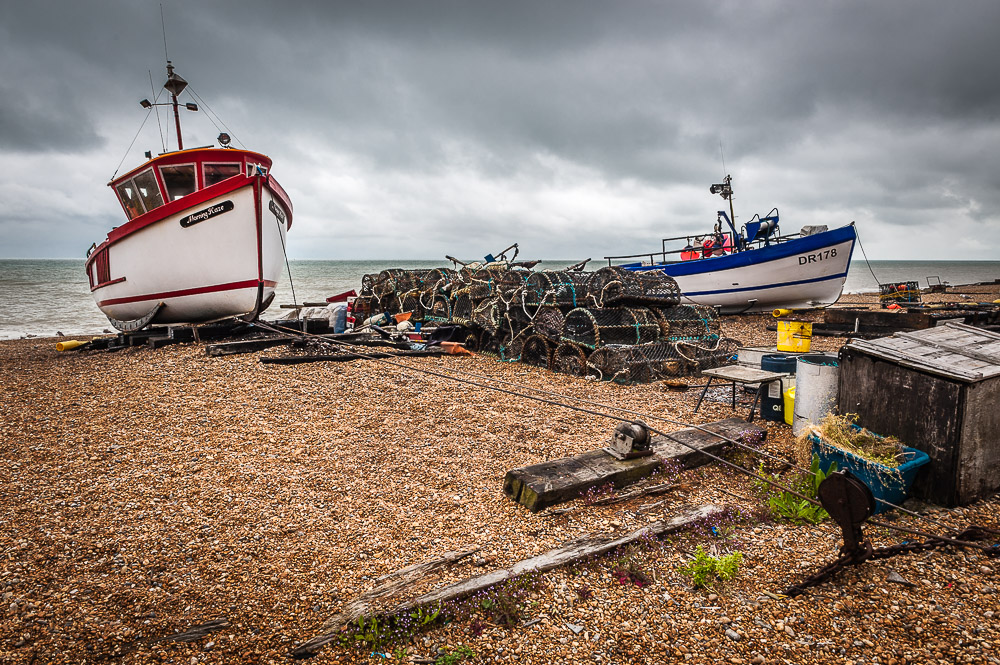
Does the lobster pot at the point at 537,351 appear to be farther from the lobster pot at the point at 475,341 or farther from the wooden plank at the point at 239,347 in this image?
the wooden plank at the point at 239,347

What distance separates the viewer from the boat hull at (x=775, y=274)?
17.2m

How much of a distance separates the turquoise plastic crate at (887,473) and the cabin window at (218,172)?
12122 millimetres

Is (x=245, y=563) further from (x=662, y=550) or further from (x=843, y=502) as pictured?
(x=843, y=502)

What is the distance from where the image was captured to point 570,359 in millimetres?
8375

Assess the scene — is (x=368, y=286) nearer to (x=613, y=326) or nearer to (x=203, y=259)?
(x=203, y=259)

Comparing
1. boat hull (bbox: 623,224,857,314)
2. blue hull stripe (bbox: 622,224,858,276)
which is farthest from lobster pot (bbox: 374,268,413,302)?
boat hull (bbox: 623,224,857,314)

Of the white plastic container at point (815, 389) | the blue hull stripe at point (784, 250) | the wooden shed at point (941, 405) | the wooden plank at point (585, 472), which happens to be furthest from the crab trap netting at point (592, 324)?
the blue hull stripe at point (784, 250)

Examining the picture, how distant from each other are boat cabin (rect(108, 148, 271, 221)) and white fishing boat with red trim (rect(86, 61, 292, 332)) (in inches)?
0.8

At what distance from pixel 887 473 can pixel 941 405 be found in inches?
22.2

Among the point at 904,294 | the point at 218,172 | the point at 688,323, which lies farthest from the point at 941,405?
the point at 904,294

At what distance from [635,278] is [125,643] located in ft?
28.7

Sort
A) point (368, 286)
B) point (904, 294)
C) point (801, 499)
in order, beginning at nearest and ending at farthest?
point (801, 499) → point (368, 286) → point (904, 294)

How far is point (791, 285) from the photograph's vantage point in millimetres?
17859

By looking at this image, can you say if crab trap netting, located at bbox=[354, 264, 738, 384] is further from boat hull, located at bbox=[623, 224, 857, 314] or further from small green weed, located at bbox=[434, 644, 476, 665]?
boat hull, located at bbox=[623, 224, 857, 314]
